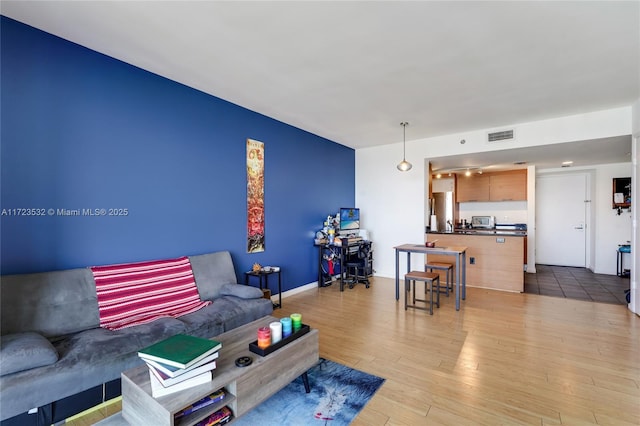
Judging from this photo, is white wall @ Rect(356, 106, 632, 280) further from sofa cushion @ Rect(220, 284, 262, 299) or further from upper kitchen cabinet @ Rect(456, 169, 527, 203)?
sofa cushion @ Rect(220, 284, 262, 299)

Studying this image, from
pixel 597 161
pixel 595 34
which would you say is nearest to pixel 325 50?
pixel 595 34

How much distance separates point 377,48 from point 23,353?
321 cm

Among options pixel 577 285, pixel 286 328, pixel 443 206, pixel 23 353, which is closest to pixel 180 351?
pixel 286 328

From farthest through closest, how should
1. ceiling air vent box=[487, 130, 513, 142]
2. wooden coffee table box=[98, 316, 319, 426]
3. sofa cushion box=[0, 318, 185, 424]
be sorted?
ceiling air vent box=[487, 130, 513, 142], sofa cushion box=[0, 318, 185, 424], wooden coffee table box=[98, 316, 319, 426]

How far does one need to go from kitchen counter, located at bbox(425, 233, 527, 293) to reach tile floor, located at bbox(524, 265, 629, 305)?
1.24ft

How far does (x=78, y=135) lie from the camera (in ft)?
8.04

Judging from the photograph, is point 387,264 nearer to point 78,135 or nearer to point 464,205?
point 464,205

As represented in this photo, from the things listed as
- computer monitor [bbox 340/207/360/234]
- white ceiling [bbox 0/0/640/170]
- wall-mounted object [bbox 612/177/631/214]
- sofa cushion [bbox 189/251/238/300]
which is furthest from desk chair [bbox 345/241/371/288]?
wall-mounted object [bbox 612/177/631/214]

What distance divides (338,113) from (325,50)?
5.22ft

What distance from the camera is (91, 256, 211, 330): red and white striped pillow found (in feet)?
7.82

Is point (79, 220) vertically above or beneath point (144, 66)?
beneath

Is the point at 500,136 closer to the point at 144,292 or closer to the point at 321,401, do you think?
the point at 321,401

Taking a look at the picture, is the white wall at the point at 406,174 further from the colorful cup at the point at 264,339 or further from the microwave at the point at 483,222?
the colorful cup at the point at 264,339

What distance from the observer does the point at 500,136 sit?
15.1 ft
